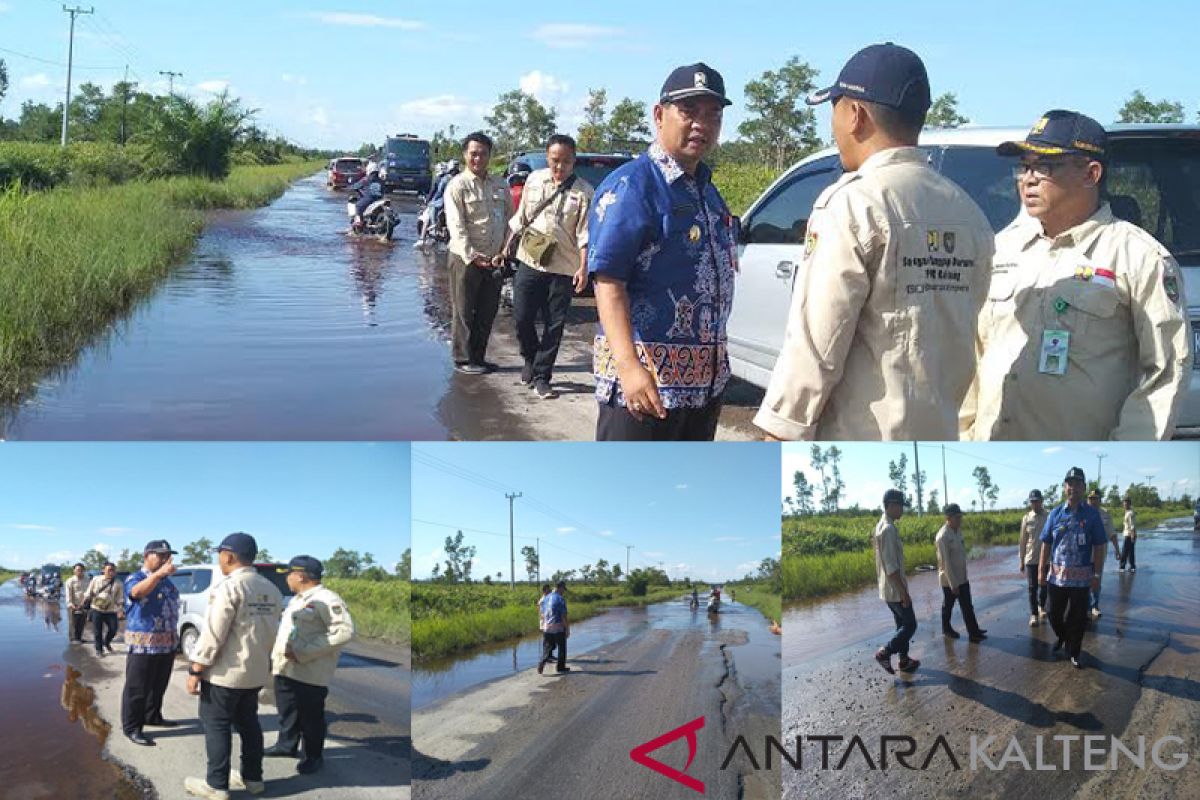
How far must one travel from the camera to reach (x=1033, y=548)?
2.89 m

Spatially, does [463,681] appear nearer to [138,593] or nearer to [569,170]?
[138,593]

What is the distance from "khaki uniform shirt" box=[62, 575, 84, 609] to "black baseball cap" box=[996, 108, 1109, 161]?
3226 millimetres

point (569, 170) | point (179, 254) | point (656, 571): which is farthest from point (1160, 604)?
point (179, 254)

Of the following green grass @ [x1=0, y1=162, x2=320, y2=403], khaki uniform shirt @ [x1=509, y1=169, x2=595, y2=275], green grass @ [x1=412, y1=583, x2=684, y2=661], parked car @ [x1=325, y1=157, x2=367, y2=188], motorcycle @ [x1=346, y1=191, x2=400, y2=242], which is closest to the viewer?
green grass @ [x1=412, y1=583, x2=684, y2=661]

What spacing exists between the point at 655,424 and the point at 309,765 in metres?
1.37

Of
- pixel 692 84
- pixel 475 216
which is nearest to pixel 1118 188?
pixel 692 84

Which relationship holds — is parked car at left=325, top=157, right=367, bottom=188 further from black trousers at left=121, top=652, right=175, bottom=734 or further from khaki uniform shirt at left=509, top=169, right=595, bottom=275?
black trousers at left=121, top=652, right=175, bottom=734

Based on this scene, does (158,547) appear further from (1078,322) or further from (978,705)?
(1078,322)

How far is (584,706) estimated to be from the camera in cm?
262

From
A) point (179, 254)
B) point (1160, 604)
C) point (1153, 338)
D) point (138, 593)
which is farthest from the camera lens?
point (179, 254)

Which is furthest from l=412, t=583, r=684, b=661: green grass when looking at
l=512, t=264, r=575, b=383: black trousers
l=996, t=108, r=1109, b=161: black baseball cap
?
l=512, t=264, r=575, b=383: black trousers

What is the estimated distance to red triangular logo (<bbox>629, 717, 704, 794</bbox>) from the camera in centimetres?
258

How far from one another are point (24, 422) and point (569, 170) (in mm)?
4064

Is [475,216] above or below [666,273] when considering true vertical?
above
